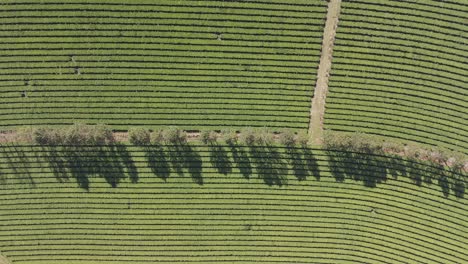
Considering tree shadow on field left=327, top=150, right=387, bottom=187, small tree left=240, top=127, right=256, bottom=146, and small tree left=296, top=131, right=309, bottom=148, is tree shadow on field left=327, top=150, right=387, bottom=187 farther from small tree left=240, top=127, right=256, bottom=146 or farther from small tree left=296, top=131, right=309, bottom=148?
small tree left=240, top=127, right=256, bottom=146

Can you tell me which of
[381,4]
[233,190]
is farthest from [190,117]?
[381,4]

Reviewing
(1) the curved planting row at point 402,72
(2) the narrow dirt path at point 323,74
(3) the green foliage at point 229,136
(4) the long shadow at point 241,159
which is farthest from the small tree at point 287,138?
(3) the green foliage at point 229,136

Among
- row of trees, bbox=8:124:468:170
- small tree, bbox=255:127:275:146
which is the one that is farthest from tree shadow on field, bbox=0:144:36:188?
small tree, bbox=255:127:275:146

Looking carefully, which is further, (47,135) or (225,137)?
(225,137)

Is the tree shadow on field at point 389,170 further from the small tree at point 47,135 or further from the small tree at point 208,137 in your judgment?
the small tree at point 47,135

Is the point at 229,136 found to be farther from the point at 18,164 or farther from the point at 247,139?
the point at 18,164

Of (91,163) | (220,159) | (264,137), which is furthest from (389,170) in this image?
(91,163)

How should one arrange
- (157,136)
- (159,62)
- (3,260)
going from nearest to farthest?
(157,136) → (159,62) → (3,260)
